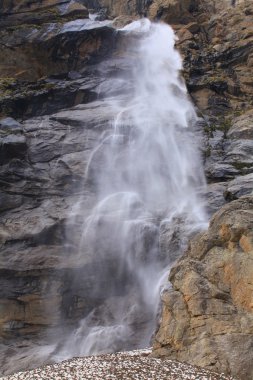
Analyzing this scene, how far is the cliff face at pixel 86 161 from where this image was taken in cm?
1608

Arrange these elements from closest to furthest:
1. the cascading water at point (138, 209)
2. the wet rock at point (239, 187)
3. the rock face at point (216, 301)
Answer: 1. the rock face at point (216, 301)
2. the cascading water at point (138, 209)
3. the wet rock at point (239, 187)

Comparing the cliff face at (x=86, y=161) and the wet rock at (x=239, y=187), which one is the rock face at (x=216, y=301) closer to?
the cliff face at (x=86, y=161)

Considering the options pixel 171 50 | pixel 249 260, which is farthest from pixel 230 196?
pixel 171 50

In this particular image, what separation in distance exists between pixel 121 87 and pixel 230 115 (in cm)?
1034

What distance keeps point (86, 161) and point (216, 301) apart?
19049mm

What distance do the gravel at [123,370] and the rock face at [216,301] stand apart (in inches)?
28.2

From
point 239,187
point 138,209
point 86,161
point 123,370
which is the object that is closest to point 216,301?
point 123,370

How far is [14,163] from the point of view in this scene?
32.9m

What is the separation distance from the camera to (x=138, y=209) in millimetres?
28359

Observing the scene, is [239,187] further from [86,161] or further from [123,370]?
[123,370]

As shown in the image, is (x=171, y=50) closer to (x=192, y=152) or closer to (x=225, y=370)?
(x=192, y=152)

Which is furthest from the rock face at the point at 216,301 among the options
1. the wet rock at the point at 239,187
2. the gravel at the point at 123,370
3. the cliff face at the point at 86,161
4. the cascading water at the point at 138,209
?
the wet rock at the point at 239,187

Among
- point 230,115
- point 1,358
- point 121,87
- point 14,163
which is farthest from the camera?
point 121,87

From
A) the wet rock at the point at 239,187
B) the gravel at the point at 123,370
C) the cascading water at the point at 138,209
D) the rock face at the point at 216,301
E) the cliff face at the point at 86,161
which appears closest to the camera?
the gravel at the point at 123,370
